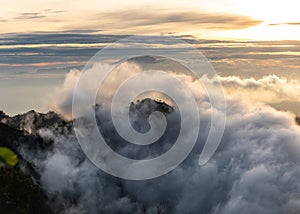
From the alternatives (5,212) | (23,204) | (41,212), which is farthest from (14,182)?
(41,212)

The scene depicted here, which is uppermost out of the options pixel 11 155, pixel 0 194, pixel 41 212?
pixel 11 155

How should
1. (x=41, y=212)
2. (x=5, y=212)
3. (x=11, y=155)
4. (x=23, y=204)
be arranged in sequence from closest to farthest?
1. (x=11, y=155)
2. (x=5, y=212)
3. (x=23, y=204)
4. (x=41, y=212)

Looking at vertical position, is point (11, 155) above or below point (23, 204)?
above

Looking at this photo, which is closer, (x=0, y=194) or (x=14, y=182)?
(x=0, y=194)

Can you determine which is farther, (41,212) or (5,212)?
(41,212)

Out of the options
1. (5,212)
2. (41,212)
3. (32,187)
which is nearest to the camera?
(5,212)

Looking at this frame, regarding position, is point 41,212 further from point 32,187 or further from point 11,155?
point 11,155

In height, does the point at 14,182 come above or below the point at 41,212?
above

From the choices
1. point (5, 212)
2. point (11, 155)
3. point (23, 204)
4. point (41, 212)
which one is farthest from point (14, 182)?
point (11, 155)

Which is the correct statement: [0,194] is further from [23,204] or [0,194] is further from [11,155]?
[11,155]
